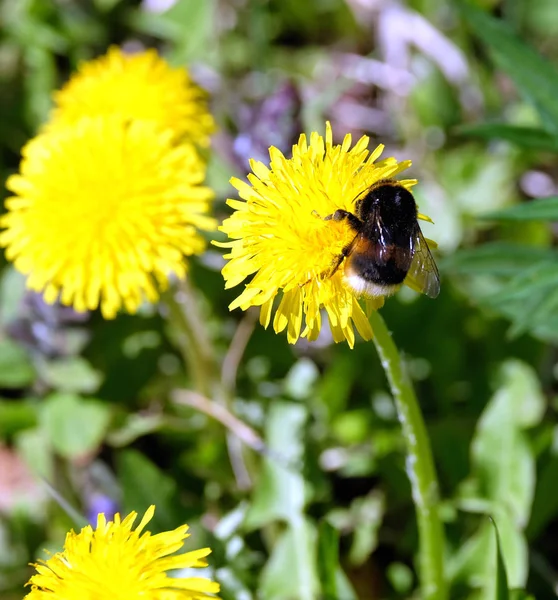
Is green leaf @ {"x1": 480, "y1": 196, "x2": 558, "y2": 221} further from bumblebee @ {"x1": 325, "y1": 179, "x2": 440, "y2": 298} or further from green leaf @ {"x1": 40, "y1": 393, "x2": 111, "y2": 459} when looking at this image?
green leaf @ {"x1": 40, "y1": 393, "x2": 111, "y2": 459}

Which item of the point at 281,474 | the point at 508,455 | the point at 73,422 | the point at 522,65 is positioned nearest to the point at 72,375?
the point at 73,422

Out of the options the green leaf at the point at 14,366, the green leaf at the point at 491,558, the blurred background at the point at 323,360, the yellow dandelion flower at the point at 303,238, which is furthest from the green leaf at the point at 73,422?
the yellow dandelion flower at the point at 303,238

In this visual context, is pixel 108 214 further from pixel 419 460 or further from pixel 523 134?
pixel 523 134

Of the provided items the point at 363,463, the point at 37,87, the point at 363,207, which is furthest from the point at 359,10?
the point at 363,207

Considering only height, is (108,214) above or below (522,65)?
below

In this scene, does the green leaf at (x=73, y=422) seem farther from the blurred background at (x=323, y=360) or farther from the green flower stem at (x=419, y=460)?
the green flower stem at (x=419, y=460)

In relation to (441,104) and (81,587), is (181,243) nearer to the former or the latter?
(81,587)

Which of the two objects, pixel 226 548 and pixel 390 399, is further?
pixel 390 399
